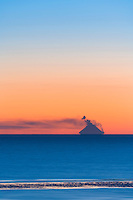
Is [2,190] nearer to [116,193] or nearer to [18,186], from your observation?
[18,186]

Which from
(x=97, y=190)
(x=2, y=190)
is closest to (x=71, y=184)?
(x=97, y=190)

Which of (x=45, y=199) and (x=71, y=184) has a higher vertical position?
(x=71, y=184)

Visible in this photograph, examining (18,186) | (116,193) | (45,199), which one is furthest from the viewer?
(18,186)

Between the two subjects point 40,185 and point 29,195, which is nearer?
point 29,195

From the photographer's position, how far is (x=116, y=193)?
28.1m

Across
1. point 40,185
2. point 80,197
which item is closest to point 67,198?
point 80,197

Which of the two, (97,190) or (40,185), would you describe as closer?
(97,190)

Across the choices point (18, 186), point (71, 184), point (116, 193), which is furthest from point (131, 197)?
point (18, 186)

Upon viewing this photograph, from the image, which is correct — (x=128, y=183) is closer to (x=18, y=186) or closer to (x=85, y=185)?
(x=85, y=185)

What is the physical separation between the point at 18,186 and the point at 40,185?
4.95ft

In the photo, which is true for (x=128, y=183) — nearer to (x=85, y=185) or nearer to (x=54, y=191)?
(x=85, y=185)

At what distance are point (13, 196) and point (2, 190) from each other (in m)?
2.04

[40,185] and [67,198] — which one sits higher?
[40,185]

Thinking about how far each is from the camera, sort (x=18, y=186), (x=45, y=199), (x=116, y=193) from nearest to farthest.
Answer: (x=45, y=199) → (x=116, y=193) → (x=18, y=186)
